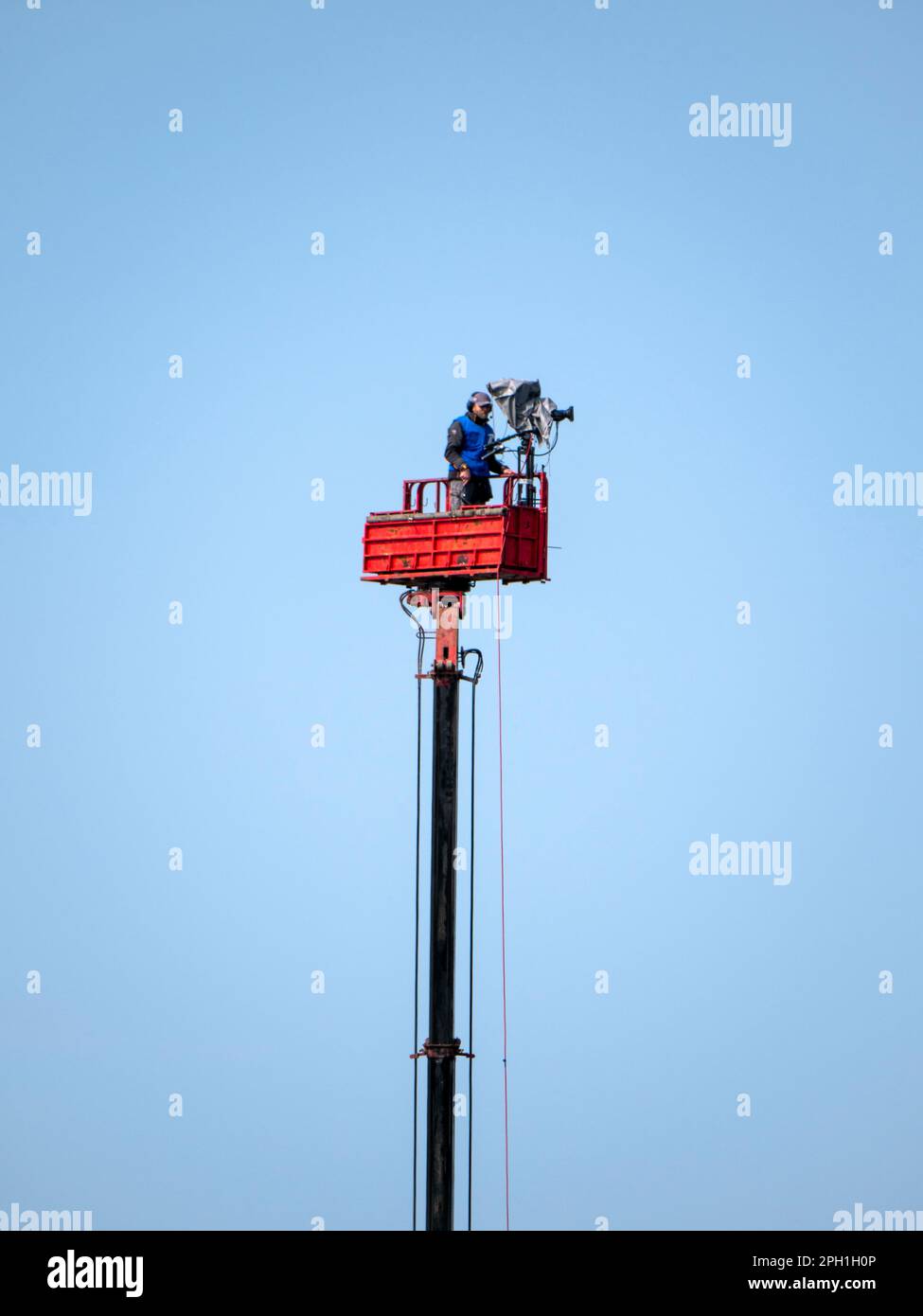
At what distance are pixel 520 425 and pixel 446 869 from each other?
29.9ft

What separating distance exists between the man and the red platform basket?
28 centimetres

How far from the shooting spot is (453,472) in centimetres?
5031

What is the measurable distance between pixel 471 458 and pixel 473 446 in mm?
266

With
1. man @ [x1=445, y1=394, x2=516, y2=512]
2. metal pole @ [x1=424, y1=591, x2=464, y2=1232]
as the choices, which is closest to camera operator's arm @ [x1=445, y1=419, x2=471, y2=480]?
man @ [x1=445, y1=394, x2=516, y2=512]

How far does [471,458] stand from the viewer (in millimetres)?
50312

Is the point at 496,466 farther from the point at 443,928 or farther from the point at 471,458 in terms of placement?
the point at 443,928

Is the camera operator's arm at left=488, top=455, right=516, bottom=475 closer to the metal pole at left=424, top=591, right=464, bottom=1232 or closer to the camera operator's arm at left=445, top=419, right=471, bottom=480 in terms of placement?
the camera operator's arm at left=445, top=419, right=471, bottom=480

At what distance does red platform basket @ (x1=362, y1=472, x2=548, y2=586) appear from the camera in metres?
49.1

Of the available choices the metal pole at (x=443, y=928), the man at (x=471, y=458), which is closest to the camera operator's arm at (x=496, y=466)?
the man at (x=471, y=458)

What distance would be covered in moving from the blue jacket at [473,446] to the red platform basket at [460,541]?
0.50 m

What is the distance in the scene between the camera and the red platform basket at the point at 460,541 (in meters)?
49.1

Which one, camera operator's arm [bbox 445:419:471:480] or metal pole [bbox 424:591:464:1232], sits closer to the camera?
metal pole [bbox 424:591:464:1232]
